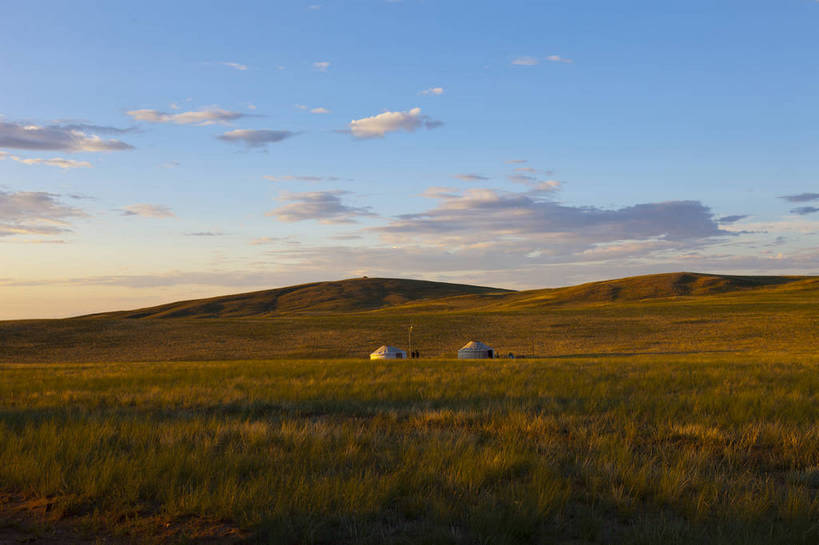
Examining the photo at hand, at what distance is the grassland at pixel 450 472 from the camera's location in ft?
19.6

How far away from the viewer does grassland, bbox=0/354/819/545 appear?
236 inches

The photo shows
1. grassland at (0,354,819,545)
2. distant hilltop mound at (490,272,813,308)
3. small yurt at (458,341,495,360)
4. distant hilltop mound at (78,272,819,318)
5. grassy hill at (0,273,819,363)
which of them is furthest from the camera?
distant hilltop mound at (490,272,813,308)

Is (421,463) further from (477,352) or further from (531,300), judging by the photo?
(531,300)

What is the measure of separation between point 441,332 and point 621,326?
25.3m

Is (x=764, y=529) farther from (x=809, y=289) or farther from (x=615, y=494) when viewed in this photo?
(x=809, y=289)

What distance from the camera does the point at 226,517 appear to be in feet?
20.7

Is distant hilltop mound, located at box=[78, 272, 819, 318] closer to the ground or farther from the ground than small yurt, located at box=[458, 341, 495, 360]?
farther from the ground

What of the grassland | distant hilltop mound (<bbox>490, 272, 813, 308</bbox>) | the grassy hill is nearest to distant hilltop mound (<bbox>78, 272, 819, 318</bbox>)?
distant hilltop mound (<bbox>490, 272, 813, 308</bbox>)

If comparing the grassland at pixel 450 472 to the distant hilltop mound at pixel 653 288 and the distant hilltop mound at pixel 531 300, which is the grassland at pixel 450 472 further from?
the distant hilltop mound at pixel 653 288

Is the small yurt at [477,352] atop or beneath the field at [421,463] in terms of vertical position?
beneath

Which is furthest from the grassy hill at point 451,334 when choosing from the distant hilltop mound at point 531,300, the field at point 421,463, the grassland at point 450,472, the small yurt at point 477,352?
the grassland at point 450,472

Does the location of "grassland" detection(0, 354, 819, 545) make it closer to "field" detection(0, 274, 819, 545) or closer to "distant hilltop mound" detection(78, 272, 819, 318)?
"field" detection(0, 274, 819, 545)

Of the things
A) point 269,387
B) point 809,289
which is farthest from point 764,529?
point 809,289

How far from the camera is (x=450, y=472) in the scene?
762cm
